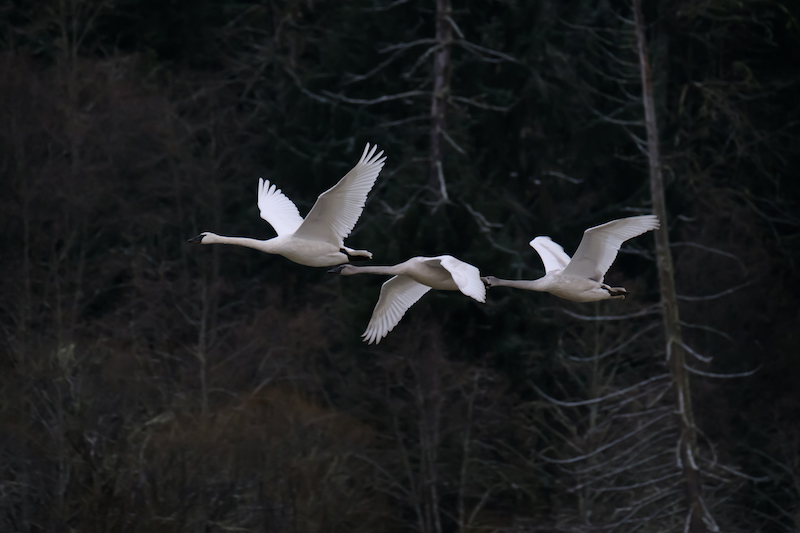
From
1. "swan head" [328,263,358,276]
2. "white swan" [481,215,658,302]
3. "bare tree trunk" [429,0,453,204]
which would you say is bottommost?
"bare tree trunk" [429,0,453,204]

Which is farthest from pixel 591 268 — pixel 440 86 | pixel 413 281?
pixel 440 86

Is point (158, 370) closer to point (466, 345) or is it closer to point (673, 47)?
point (466, 345)

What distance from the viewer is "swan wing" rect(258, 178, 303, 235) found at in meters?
12.7

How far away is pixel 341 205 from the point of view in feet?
37.4

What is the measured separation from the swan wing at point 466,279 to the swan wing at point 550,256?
1.75 metres

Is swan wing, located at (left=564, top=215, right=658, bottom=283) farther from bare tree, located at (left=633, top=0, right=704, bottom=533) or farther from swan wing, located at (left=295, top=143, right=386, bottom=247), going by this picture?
bare tree, located at (left=633, top=0, right=704, bottom=533)

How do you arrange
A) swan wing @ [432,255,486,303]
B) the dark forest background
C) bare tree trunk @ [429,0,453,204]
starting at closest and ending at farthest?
1. swan wing @ [432,255,486,303]
2. the dark forest background
3. bare tree trunk @ [429,0,453,204]

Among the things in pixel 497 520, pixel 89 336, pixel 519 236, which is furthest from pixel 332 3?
pixel 497 520

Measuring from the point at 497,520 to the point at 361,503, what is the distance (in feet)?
11.1

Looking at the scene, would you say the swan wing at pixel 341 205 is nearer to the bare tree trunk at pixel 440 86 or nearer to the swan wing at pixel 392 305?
the swan wing at pixel 392 305

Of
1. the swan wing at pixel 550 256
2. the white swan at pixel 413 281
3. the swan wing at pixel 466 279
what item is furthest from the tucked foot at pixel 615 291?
the swan wing at pixel 466 279

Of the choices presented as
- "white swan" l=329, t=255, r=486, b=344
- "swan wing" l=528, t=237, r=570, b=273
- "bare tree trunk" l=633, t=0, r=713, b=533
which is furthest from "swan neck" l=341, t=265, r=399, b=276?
"bare tree trunk" l=633, t=0, r=713, b=533

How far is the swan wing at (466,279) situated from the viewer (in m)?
9.55

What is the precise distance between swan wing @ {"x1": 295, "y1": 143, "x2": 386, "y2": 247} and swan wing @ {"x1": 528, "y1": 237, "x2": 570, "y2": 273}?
1.98 m
